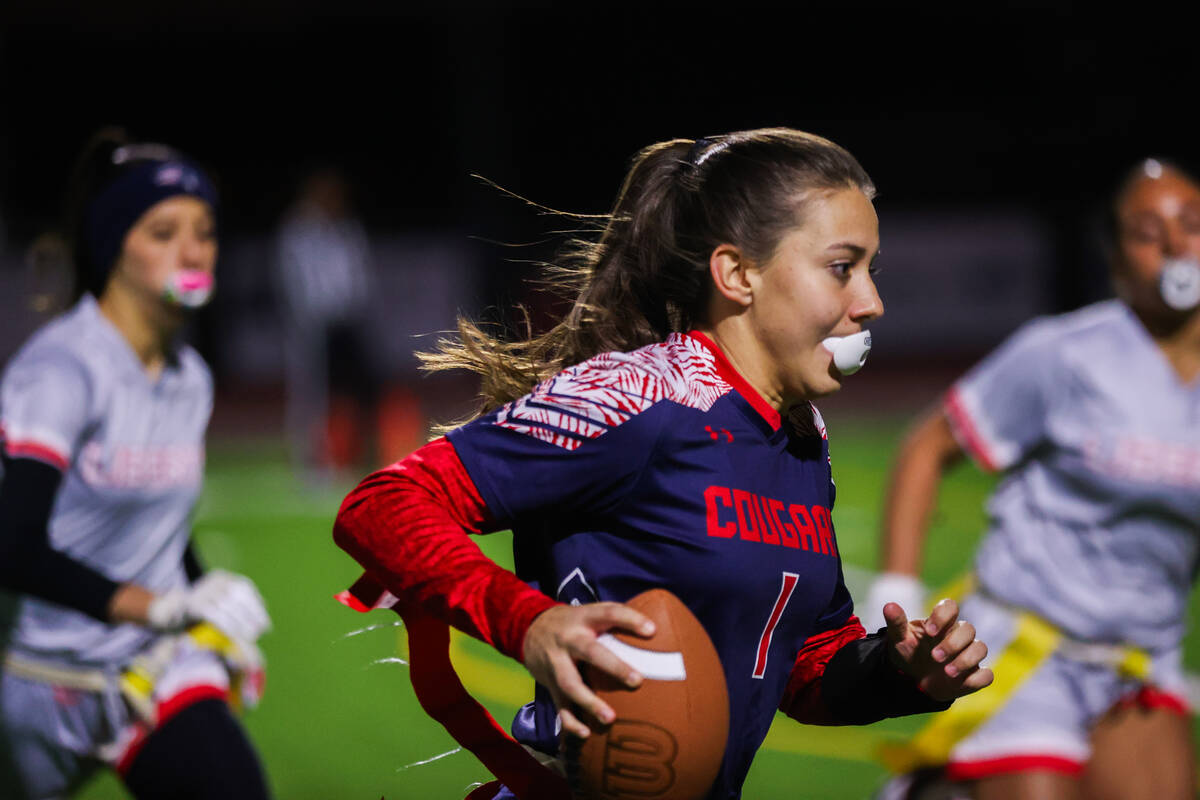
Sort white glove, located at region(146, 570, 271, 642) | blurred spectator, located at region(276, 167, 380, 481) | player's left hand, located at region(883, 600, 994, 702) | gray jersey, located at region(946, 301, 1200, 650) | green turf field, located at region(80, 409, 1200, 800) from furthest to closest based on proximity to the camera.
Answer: blurred spectator, located at region(276, 167, 380, 481), green turf field, located at region(80, 409, 1200, 800), gray jersey, located at region(946, 301, 1200, 650), white glove, located at region(146, 570, 271, 642), player's left hand, located at region(883, 600, 994, 702)

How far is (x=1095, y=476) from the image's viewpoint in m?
4.13

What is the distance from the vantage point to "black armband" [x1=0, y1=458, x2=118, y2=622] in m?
3.35

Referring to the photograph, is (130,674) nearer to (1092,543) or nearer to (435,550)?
(435,550)

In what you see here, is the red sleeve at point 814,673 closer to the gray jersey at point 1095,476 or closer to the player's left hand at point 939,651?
the player's left hand at point 939,651

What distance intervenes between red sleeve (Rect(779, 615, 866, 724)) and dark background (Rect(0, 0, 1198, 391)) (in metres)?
24.1

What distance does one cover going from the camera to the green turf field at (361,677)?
235 inches

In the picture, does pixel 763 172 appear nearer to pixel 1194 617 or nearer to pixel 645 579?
pixel 645 579

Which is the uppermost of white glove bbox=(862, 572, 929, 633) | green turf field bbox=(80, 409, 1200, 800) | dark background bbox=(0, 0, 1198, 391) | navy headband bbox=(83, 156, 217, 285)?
dark background bbox=(0, 0, 1198, 391)

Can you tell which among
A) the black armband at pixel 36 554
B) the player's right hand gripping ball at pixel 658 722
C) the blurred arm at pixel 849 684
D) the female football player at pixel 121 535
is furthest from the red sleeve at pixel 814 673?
the black armband at pixel 36 554

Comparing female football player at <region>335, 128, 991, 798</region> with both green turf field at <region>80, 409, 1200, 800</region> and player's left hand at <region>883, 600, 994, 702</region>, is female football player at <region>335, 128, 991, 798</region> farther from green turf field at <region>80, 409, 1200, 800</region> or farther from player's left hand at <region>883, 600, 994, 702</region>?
green turf field at <region>80, 409, 1200, 800</region>

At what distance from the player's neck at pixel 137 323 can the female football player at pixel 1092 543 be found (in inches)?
84.0

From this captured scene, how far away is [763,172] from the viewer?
8.32 ft

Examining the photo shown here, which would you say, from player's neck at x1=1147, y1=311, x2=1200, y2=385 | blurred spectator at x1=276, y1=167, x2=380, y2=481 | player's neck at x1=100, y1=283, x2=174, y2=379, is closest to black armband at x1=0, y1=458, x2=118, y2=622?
player's neck at x1=100, y1=283, x2=174, y2=379

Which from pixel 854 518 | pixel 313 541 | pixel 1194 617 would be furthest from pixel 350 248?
pixel 1194 617
